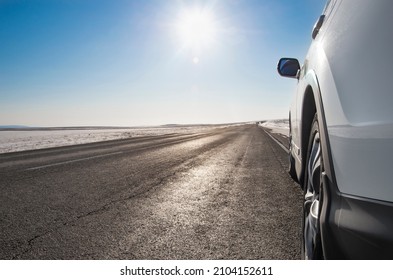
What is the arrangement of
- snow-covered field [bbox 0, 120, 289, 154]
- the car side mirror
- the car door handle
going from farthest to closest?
snow-covered field [bbox 0, 120, 289, 154]
the car side mirror
the car door handle

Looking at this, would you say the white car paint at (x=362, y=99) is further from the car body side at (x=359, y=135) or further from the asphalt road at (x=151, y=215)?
the asphalt road at (x=151, y=215)

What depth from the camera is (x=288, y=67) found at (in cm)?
377

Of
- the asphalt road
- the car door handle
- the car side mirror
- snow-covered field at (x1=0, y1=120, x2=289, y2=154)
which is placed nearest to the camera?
the car door handle

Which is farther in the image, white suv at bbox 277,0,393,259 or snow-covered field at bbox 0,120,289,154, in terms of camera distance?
snow-covered field at bbox 0,120,289,154

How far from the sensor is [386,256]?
1.15 meters

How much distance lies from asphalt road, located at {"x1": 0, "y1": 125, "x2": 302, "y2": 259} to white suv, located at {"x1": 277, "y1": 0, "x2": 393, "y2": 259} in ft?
3.53

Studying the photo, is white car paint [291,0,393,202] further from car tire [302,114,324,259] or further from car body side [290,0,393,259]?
car tire [302,114,324,259]

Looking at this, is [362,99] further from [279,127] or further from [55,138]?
[279,127]

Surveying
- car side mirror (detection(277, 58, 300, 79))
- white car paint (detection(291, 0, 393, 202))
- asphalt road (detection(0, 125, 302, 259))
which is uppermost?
car side mirror (detection(277, 58, 300, 79))

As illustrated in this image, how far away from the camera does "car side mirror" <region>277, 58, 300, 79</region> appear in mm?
A: 3740

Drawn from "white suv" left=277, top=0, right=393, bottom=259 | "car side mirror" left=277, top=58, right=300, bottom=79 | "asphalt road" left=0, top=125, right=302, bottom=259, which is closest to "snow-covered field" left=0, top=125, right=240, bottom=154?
"asphalt road" left=0, top=125, right=302, bottom=259

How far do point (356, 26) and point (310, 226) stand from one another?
3.98 ft

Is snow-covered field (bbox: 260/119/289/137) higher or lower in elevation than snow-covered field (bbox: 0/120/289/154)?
lower

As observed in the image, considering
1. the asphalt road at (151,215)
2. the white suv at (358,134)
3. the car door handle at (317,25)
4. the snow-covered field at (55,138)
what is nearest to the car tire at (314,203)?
the white suv at (358,134)
